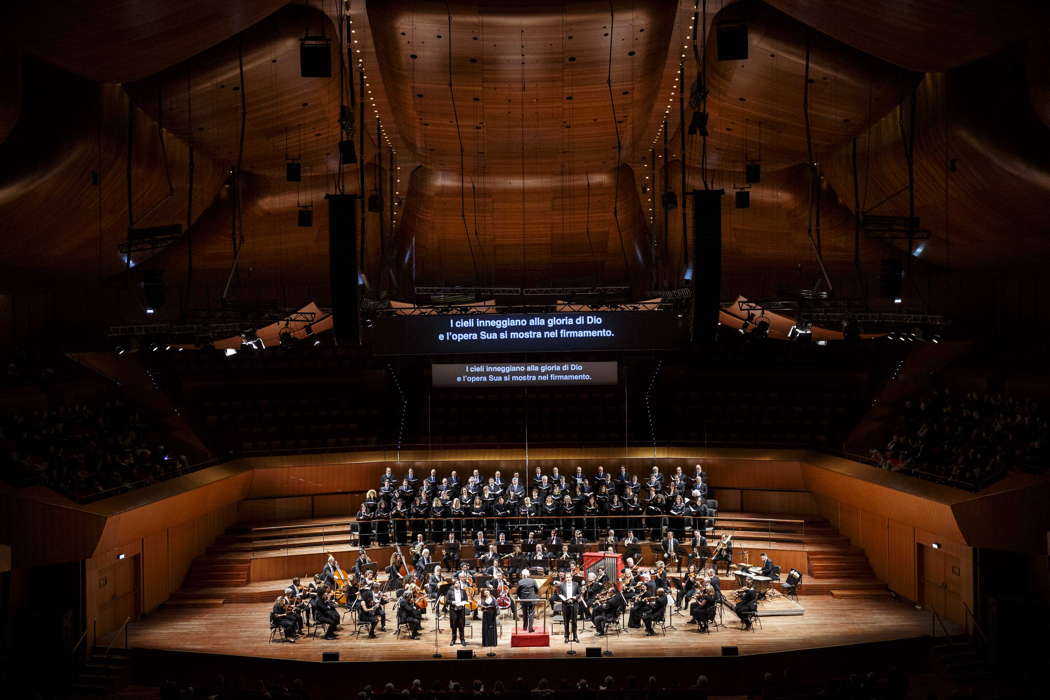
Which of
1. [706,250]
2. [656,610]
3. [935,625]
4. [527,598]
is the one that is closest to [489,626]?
[527,598]

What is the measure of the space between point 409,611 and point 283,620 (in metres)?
1.70

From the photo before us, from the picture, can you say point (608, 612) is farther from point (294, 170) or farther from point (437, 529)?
point (294, 170)

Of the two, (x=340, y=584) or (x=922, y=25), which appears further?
(x=340, y=584)

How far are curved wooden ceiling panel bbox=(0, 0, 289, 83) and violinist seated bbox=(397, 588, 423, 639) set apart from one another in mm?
7220

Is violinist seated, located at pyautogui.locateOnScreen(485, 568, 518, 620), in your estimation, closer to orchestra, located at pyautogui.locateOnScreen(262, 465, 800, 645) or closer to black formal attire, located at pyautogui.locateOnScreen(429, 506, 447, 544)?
orchestra, located at pyautogui.locateOnScreen(262, 465, 800, 645)

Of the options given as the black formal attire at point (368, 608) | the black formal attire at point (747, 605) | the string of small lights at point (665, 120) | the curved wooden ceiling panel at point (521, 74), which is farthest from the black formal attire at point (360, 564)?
the string of small lights at point (665, 120)

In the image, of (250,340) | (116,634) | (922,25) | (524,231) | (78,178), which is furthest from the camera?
(524,231)

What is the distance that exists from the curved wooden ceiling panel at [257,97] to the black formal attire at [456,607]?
23.0 ft

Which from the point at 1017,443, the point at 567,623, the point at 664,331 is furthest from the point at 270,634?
the point at 1017,443

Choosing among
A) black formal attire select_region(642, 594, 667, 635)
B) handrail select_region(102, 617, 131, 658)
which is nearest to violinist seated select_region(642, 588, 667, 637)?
black formal attire select_region(642, 594, 667, 635)

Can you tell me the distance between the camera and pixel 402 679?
1129 cm

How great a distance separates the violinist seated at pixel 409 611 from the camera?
1219 cm

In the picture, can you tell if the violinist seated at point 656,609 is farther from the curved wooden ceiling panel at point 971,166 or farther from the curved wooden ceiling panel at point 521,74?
the curved wooden ceiling panel at point 971,166

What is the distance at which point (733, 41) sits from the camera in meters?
8.92
